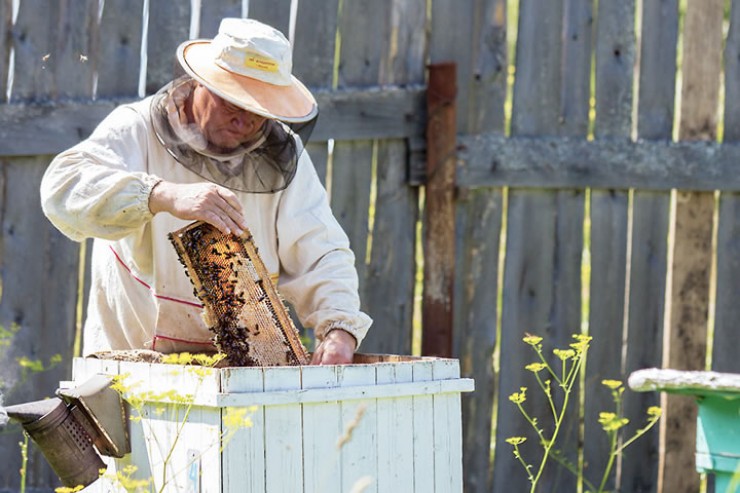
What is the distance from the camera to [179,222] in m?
3.59

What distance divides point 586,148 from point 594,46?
462mm

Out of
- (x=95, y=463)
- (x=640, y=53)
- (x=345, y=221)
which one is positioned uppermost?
(x=640, y=53)

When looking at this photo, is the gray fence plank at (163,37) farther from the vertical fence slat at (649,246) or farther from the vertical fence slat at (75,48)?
the vertical fence slat at (649,246)

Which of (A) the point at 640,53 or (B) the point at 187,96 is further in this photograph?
(A) the point at 640,53

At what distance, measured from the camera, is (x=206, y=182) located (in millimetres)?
3439

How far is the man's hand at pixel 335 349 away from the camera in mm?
3453

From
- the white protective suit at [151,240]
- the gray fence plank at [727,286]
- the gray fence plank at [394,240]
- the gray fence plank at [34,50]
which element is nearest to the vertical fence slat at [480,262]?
the gray fence plank at [394,240]

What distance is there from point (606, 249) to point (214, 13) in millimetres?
1973

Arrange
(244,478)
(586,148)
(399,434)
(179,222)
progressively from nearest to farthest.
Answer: (244,478) < (399,434) < (179,222) < (586,148)

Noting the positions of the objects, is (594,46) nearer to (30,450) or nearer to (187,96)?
(187,96)

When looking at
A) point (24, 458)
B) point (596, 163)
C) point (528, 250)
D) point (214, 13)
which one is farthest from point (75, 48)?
point (596, 163)

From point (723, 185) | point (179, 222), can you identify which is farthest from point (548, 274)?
point (179, 222)

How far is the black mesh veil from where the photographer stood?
345 centimetres

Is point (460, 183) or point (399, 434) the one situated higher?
point (460, 183)
